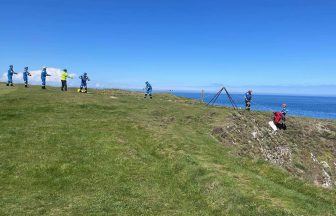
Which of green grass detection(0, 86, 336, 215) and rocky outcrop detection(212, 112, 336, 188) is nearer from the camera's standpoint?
green grass detection(0, 86, 336, 215)

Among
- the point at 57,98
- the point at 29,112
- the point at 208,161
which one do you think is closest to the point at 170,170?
the point at 208,161

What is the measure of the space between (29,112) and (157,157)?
1783 cm

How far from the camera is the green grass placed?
22.1m

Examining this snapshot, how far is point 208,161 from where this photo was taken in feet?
99.1

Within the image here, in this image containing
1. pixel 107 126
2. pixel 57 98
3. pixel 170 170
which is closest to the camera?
pixel 170 170

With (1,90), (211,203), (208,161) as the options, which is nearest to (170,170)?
(208,161)

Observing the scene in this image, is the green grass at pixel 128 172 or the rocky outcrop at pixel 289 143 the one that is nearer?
the green grass at pixel 128 172

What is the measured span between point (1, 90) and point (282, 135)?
131ft

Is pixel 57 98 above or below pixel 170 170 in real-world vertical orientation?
above

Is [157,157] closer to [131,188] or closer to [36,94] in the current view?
[131,188]

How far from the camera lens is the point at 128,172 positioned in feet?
92.2

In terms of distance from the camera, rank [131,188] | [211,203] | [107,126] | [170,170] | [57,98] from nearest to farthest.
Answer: [211,203], [131,188], [170,170], [107,126], [57,98]

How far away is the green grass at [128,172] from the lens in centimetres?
2209

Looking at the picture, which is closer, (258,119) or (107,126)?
(107,126)
